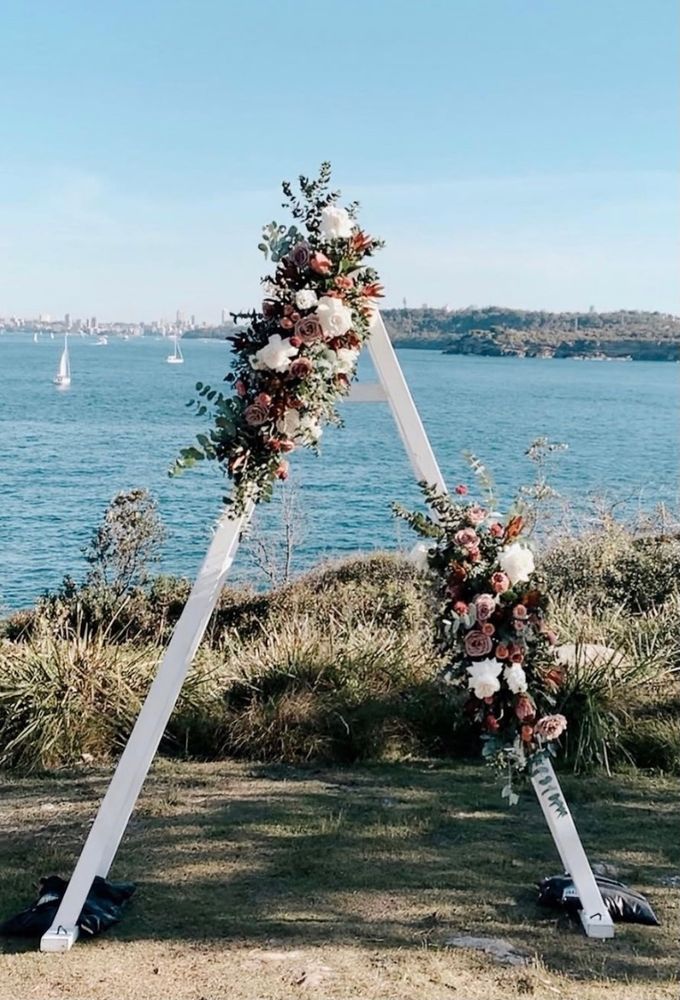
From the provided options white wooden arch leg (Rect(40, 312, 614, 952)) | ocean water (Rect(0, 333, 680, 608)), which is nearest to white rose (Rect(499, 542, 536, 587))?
white wooden arch leg (Rect(40, 312, 614, 952))

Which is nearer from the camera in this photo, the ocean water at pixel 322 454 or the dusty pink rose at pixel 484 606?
the dusty pink rose at pixel 484 606

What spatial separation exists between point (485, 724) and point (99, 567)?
11653mm

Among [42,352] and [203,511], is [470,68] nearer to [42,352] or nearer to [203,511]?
[203,511]

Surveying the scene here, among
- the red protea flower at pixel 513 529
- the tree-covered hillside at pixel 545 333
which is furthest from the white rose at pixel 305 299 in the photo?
the tree-covered hillside at pixel 545 333

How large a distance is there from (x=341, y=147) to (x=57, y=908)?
157 feet

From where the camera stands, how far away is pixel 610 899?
141 inches

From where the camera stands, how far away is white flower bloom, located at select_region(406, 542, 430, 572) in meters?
3.54

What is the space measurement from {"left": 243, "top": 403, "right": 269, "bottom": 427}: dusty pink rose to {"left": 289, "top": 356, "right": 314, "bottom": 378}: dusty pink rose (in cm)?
16

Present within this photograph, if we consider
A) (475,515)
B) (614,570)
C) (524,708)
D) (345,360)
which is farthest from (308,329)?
(614,570)

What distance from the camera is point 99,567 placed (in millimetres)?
14344

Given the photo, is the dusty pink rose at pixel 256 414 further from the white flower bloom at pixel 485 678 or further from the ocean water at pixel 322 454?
the white flower bloom at pixel 485 678

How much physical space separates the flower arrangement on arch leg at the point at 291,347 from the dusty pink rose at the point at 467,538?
618 millimetres

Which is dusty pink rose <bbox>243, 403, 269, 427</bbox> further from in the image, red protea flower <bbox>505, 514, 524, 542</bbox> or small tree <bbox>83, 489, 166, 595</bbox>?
small tree <bbox>83, 489, 166, 595</bbox>

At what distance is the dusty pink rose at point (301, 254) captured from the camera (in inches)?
133
